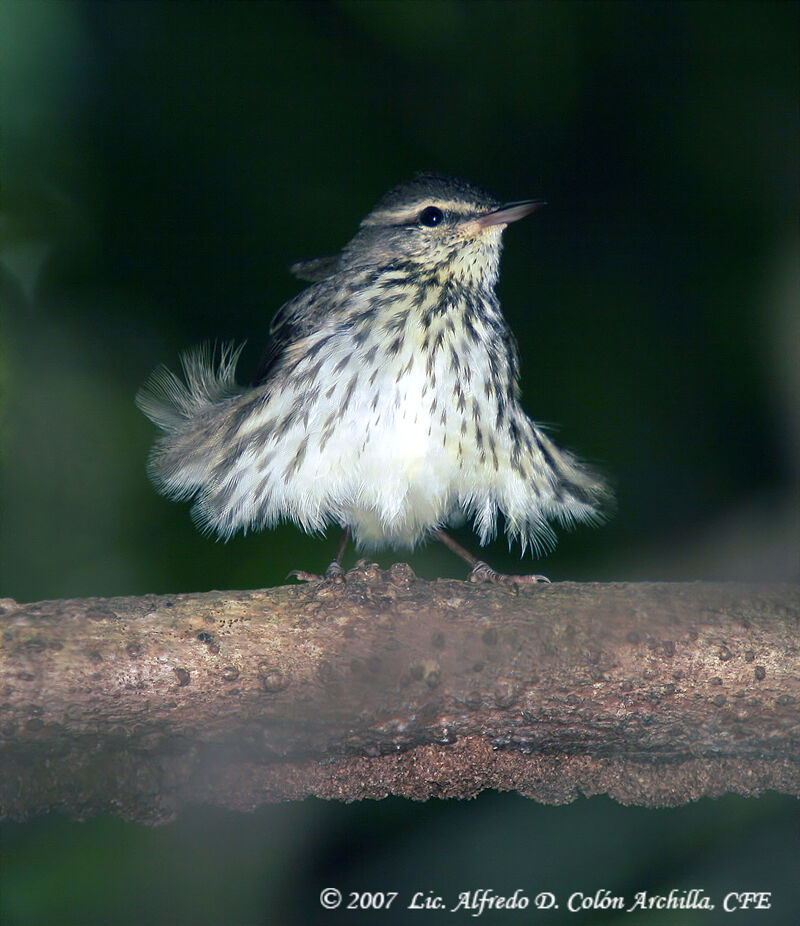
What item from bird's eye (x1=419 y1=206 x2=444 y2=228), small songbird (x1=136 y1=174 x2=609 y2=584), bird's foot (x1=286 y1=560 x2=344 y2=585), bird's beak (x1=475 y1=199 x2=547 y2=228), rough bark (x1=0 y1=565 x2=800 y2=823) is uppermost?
bird's eye (x1=419 y1=206 x2=444 y2=228)

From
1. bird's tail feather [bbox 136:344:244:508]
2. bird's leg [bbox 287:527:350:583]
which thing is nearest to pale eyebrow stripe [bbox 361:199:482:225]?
bird's tail feather [bbox 136:344:244:508]

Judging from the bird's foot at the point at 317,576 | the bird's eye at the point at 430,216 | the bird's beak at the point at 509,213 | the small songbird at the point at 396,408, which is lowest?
the bird's foot at the point at 317,576

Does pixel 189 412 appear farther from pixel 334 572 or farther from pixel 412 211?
pixel 412 211

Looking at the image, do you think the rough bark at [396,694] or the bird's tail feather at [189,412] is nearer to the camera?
the rough bark at [396,694]

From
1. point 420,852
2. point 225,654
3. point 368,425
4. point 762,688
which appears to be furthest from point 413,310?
point 420,852

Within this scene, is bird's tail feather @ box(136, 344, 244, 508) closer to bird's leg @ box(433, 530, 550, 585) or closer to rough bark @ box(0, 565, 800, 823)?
bird's leg @ box(433, 530, 550, 585)

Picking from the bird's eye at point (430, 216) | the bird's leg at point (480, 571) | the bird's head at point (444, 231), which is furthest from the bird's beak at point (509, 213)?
the bird's leg at point (480, 571)

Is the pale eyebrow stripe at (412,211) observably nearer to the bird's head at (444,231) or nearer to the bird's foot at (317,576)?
the bird's head at (444,231)

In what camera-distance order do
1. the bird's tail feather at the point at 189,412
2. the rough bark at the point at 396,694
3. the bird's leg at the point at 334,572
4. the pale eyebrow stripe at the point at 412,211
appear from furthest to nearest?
the bird's tail feather at the point at 189,412 → the pale eyebrow stripe at the point at 412,211 → the bird's leg at the point at 334,572 → the rough bark at the point at 396,694
